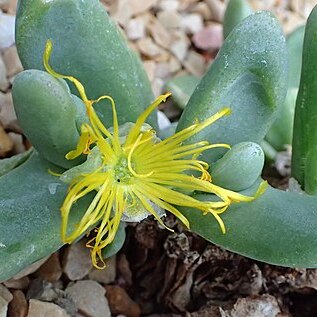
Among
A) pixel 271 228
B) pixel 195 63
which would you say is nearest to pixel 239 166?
pixel 271 228

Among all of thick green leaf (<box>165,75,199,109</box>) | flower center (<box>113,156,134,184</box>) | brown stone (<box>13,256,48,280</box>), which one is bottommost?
brown stone (<box>13,256,48,280</box>)

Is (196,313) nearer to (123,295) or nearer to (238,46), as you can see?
(123,295)

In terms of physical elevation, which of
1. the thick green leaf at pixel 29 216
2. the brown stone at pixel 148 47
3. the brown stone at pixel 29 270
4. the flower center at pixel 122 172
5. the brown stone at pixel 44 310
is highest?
the flower center at pixel 122 172

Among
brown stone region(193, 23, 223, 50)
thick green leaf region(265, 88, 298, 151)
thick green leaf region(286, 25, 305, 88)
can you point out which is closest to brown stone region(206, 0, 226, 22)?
brown stone region(193, 23, 223, 50)

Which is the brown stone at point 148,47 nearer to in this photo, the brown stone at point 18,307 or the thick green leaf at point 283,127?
the thick green leaf at point 283,127

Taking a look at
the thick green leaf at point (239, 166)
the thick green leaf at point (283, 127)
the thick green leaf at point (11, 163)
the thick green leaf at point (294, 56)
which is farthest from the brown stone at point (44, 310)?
the thick green leaf at point (294, 56)

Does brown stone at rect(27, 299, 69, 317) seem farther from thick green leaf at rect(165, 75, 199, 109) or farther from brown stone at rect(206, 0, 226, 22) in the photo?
brown stone at rect(206, 0, 226, 22)

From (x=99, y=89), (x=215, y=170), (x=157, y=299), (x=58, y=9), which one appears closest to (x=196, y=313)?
(x=157, y=299)
